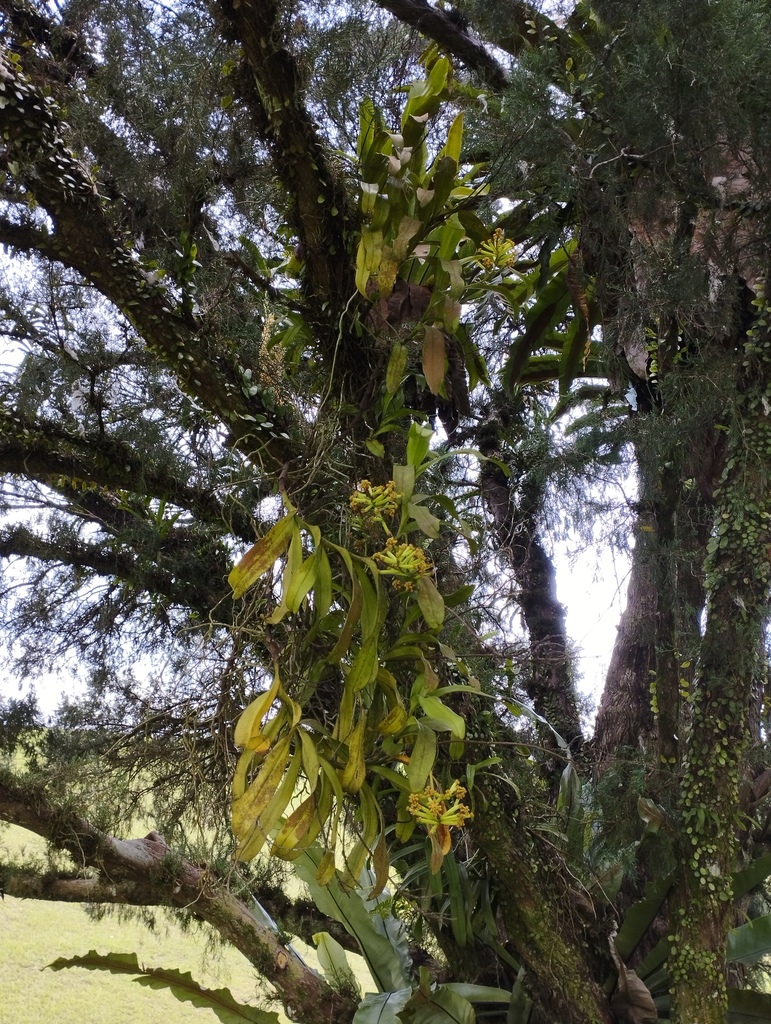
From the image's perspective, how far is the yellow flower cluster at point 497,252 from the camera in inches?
41.3

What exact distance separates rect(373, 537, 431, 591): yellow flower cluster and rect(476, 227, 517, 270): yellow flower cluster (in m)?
0.42

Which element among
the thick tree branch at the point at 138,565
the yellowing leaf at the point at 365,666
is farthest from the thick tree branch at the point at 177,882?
the yellowing leaf at the point at 365,666

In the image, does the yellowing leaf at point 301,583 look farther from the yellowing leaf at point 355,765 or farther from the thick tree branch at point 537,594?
the thick tree branch at point 537,594

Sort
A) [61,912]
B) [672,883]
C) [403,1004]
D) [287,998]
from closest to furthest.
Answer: [672,883], [403,1004], [287,998], [61,912]

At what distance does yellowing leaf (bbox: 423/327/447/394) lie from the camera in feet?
3.05

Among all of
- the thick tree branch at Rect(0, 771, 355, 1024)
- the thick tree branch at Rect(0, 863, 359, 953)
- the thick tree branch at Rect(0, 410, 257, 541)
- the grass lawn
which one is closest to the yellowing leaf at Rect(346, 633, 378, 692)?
the thick tree branch at Rect(0, 410, 257, 541)

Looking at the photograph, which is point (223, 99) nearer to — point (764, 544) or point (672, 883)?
point (764, 544)

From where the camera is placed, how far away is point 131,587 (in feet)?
6.07

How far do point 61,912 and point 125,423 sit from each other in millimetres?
2420

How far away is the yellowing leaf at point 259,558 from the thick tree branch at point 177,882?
89 cm

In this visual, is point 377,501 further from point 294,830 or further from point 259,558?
point 294,830

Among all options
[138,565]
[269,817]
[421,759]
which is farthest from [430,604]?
[138,565]

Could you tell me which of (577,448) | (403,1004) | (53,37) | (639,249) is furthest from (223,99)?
(403,1004)

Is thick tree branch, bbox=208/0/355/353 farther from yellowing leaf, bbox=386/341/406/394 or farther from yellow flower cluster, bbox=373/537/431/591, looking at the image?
yellow flower cluster, bbox=373/537/431/591
